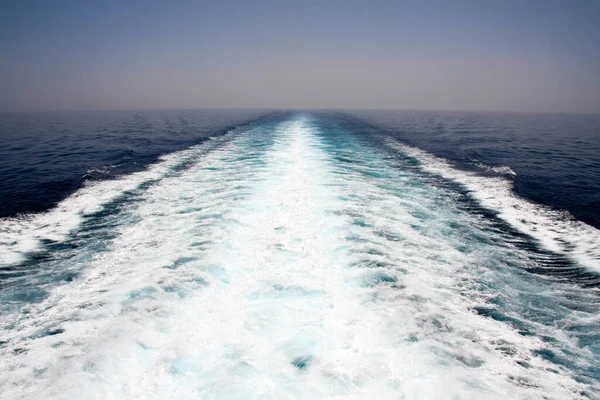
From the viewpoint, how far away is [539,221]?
7.96 meters

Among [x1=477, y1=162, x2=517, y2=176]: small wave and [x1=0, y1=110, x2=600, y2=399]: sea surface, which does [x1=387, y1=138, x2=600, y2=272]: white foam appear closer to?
[x1=0, y1=110, x2=600, y2=399]: sea surface

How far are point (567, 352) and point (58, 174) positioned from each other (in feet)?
54.0

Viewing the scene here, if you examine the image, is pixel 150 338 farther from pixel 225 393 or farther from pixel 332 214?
pixel 332 214

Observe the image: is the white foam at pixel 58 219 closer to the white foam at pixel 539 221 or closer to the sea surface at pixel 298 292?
the sea surface at pixel 298 292

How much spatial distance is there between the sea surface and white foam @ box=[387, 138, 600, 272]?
0.06m

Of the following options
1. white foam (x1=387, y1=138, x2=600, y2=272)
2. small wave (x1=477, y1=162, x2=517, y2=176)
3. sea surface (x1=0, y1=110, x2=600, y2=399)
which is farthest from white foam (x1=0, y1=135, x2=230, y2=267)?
small wave (x1=477, y1=162, x2=517, y2=176)

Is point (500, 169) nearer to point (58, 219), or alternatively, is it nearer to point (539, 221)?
point (539, 221)

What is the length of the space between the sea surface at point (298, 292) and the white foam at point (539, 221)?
6cm

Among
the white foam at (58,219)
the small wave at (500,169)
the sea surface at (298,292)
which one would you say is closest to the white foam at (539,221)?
the sea surface at (298,292)

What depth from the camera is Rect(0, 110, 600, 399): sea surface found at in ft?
11.1

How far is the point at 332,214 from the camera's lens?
26.1 feet

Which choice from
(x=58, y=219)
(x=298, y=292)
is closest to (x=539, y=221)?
(x=298, y=292)

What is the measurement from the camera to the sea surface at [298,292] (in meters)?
3.40

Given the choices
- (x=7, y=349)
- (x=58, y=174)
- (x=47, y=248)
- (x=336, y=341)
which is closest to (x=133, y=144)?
(x=58, y=174)
